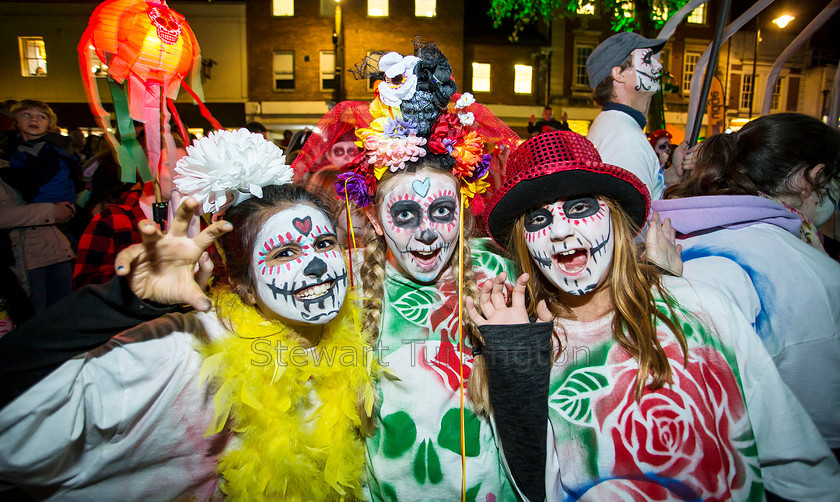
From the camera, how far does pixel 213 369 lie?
63.7 inches

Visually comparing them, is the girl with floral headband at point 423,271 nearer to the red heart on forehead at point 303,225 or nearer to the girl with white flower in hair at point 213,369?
the girl with white flower in hair at point 213,369

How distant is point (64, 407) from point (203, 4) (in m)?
19.4

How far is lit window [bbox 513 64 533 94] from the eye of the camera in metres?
18.9

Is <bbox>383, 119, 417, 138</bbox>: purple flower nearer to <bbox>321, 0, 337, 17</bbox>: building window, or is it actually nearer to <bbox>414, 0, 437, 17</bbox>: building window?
<bbox>321, 0, 337, 17</bbox>: building window

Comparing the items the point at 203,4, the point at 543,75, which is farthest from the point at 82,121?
the point at 543,75

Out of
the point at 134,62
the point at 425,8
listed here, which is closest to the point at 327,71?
the point at 425,8

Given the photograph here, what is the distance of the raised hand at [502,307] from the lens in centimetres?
167

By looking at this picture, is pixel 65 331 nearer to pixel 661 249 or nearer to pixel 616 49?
pixel 661 249

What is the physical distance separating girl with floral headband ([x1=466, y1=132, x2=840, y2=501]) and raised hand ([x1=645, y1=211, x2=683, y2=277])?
0.18 m

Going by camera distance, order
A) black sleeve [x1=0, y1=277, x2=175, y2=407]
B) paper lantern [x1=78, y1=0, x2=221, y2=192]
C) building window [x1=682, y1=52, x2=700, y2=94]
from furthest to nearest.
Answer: building window [x1=682, y1=52, x2=700, y2=94], paper lantern [x1=78, y1=0, x2=221, y2=192], black sleeve [x1=0, y1=277, x2=175, y2=407]

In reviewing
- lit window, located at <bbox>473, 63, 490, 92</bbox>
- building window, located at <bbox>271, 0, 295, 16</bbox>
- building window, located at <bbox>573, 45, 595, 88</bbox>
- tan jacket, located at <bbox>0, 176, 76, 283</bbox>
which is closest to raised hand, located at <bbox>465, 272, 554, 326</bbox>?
tan jacket, located at <bbox>0, 176, 76, 283</bbox>

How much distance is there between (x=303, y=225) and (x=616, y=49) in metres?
2.55

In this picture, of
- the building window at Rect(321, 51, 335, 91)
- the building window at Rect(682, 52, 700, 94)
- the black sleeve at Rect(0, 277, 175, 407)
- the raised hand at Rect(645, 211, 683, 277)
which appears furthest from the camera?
the building window at Rect(682, 52, 700, 94)

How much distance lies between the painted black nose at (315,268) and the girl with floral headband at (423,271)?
0.36m
